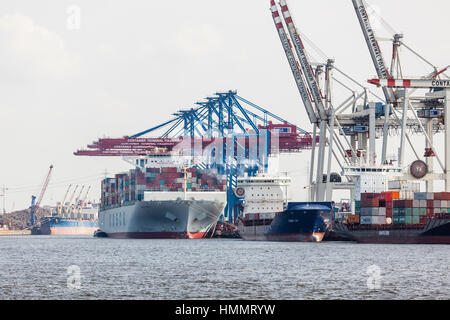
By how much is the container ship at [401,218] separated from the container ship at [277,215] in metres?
7.74

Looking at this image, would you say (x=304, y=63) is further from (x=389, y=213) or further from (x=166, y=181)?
(x=166, y=181)

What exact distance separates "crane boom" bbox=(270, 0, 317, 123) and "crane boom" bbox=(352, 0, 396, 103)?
12221 millimetres

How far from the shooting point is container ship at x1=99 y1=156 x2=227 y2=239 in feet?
398

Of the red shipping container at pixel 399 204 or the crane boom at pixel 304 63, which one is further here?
the crane boom at pixel 304 63

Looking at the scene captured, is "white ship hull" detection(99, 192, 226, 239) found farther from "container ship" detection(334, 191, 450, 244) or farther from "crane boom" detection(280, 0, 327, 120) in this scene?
"container ship" detection(334, 191, 450, 244)

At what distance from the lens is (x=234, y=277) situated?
154ft

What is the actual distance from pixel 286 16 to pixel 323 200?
2150 cm

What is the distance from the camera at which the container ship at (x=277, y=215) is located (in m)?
97.6

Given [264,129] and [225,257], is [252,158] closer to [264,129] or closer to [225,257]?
[264,129]

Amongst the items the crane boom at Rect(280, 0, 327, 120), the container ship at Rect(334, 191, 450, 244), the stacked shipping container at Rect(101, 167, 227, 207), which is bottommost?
the container ship at Rect(334, 191, 450, 244)

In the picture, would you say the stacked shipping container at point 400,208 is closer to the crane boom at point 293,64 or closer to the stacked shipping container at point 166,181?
the crane boom at point 293,64
